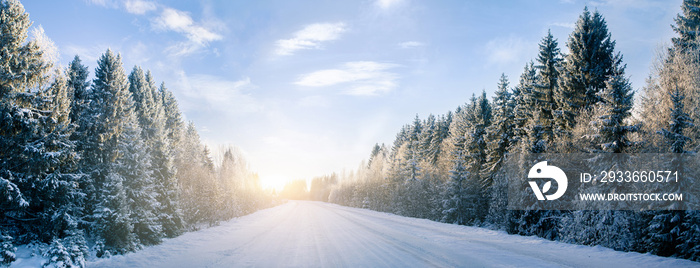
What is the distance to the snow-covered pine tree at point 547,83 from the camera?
66.8 ft

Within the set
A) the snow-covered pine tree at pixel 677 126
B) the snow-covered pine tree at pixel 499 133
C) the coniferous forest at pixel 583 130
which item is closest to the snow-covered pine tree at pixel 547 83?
the coniferous forest at pixel 583 130

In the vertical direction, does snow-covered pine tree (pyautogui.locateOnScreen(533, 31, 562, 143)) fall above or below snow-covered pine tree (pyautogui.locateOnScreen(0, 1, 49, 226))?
above

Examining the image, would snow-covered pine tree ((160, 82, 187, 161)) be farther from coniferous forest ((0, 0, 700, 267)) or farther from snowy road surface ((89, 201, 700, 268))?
snowy road surface ((89, 201, 700, 268))

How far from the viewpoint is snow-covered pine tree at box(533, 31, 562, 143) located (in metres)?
20.4

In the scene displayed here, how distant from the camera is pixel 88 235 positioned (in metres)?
11.5

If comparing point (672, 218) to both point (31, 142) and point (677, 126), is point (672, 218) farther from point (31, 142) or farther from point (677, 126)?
point (31, 142)

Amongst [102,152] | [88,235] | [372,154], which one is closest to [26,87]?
[102,152]

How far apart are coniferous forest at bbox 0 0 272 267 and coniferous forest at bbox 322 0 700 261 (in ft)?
62.0

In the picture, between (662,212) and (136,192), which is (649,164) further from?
(136,192)

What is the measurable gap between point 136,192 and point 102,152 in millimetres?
2068

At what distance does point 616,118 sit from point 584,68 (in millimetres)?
5796

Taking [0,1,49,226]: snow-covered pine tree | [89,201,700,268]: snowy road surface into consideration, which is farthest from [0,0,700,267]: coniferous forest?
[89,201,700,268]: snowy road surface

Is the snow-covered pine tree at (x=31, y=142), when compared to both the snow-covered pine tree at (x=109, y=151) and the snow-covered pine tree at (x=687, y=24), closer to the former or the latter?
the snow-covered pine tree at (x=109, y=151)

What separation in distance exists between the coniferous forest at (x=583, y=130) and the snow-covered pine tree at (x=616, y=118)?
4cm
